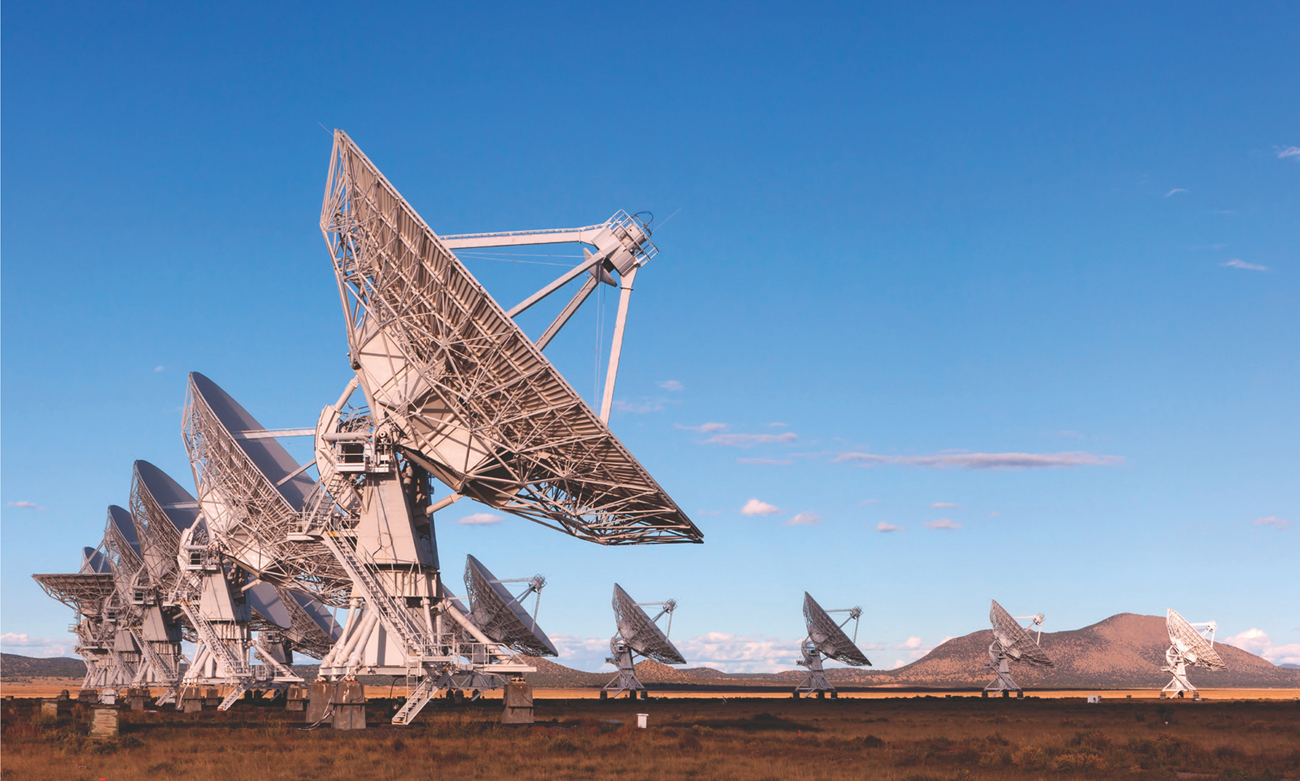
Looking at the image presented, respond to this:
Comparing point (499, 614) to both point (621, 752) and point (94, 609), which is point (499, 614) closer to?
point (621, 752)

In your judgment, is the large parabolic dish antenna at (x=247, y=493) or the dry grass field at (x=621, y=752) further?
the large parabolic dish antenna at (x=247, y=493)

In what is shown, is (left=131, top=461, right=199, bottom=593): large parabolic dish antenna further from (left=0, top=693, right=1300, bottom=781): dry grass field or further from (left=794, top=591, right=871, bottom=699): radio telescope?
(left=794, top=591, right=871, bottom=699): radio telescope

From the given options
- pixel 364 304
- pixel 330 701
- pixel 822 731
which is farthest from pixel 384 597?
pixel 822 731

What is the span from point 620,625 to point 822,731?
113 feet

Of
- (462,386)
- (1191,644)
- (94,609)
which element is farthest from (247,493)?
(1191,644)

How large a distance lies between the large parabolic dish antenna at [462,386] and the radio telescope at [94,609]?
51.0 m

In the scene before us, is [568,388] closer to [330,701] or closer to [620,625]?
[330,701]

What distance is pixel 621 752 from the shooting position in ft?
93.9

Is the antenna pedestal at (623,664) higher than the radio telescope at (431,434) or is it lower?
lower

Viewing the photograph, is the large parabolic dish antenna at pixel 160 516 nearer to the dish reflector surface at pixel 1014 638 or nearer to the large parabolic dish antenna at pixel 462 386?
the large parabolic dish antenna at pixel 462 386

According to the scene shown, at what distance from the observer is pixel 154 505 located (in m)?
57.5

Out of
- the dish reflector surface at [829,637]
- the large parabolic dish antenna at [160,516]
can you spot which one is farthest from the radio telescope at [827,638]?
the large parabolic dish antenna at [160,516]

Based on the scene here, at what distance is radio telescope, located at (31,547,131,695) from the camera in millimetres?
74438

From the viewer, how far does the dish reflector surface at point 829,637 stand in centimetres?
8019
